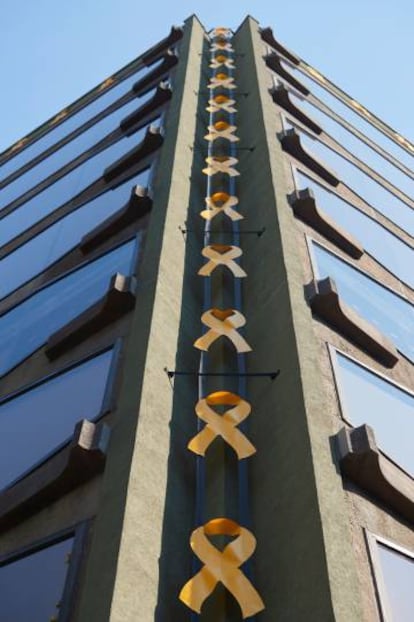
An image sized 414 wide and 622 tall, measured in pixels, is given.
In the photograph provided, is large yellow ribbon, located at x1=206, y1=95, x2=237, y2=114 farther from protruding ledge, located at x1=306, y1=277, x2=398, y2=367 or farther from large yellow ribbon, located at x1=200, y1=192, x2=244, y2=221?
protruding ledge, located at x1=306, y1=277, x2=398, y2=367

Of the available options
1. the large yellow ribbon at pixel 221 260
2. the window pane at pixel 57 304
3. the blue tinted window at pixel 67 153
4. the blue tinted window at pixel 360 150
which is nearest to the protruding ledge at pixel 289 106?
the blue tinted window at pixel 360 150

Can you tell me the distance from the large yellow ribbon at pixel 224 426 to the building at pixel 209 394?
0.02 meters

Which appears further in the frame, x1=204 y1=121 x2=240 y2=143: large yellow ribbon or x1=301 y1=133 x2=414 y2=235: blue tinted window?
x1=301 y1=133 x2=414 y2=235: blue tinted window

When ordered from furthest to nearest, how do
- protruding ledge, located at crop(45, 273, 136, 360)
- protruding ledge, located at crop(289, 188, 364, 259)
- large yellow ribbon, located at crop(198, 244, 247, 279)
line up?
1. protruding ledge, located at crop(289, 188, 364, 259)
2. large yellow ribbon, located at crop(198, 244, 247, 279)
3. protruding ledge, located at crop(45, 273, 136, 360)

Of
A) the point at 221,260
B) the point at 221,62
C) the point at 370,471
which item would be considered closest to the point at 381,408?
the point at 370,471

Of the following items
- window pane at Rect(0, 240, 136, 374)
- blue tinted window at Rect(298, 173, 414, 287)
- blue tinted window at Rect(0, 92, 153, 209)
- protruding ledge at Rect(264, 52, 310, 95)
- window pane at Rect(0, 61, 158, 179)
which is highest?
window pane at Rect(0, 61, 158, 179)

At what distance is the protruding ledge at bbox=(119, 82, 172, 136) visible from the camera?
18688 mm

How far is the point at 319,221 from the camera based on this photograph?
41.9ft

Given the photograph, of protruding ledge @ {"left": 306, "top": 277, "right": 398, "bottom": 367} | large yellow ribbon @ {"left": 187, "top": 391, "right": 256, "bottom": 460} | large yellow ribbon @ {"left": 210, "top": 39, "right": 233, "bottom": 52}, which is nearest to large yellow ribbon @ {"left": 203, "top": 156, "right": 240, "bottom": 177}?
protruding ledge @ {"left": 306, "top": 277, "right": 398, "bottom": 367}

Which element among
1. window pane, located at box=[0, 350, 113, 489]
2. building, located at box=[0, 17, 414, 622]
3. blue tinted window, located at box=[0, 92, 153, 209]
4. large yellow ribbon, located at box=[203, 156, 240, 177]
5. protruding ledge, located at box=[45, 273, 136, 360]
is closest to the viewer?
building, located at box=[0, 17, 414, 622]

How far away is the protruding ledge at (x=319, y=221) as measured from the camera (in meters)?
12.5

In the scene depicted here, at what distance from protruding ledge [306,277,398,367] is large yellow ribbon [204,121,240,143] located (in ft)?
20.4

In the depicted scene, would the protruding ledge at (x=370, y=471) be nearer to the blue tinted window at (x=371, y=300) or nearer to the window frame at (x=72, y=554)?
the window frame at (x=72, y=554)

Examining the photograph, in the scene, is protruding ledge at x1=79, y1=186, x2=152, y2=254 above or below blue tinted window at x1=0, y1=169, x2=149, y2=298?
below
